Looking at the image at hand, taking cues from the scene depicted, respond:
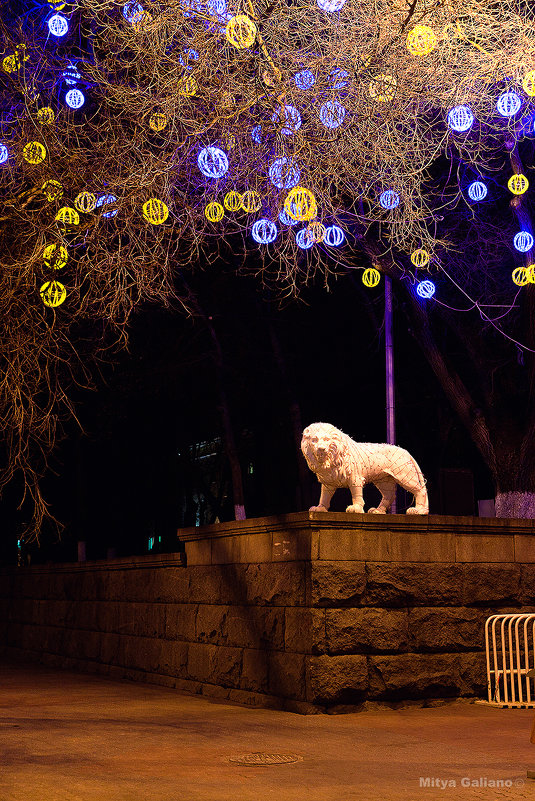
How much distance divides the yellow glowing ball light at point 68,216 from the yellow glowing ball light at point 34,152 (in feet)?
1.78

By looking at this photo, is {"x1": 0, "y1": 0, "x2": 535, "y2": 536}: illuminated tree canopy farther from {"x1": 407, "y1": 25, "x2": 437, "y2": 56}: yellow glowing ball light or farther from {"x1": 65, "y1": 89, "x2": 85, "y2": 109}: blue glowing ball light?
{"x1": 407, "y1": 25, "x2": 437, "y2": 56}: yellow glowing ball light

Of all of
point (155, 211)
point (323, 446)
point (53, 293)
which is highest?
point (155, 211)

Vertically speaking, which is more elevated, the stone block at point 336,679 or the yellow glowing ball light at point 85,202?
the yellow glowing ball light at point 85,202

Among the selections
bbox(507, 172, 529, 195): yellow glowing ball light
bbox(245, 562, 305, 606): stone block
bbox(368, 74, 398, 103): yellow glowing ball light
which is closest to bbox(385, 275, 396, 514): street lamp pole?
bbox(507, 172, 529, 195): yellow glowing ball light

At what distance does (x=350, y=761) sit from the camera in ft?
22.9

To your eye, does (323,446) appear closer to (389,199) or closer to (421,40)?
(389,199)

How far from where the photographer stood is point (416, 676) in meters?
9.83

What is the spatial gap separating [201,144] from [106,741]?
598 cm

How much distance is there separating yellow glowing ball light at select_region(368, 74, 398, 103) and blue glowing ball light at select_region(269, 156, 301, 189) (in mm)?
1078

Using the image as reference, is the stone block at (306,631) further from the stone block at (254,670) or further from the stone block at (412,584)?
the stone block at (412,584)

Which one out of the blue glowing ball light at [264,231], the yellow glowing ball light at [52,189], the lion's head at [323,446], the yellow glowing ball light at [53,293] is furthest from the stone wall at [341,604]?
the yellow glowing ball light at [52,189]

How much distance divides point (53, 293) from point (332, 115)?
3.37m

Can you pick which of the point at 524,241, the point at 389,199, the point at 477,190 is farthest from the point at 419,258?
the point at 389,199

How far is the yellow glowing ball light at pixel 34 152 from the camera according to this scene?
9.31 m
